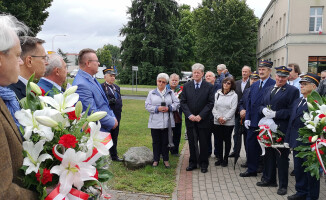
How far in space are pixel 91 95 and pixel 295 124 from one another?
327cm

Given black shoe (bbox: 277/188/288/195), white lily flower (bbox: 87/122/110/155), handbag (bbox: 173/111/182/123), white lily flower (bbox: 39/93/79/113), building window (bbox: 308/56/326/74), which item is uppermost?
building window (bbox: 308/56/326/74)

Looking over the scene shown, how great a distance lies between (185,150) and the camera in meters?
8.80

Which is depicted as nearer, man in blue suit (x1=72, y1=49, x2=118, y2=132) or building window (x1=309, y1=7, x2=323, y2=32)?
man in blue suit (x1=72, y1=49, x2=118, y2=132)

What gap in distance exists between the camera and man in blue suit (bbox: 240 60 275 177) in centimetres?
631

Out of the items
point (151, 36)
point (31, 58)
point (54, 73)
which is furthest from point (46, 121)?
point (151, 36)

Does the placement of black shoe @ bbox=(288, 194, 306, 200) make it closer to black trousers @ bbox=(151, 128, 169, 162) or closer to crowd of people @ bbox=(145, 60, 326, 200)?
crowd of people @ bbox=(145, 60, 326, 200)

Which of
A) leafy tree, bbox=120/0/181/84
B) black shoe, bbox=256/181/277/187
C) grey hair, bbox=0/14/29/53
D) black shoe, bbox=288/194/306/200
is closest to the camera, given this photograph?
grey hair, bbox=0/14/29/53

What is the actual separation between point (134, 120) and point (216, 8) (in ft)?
104

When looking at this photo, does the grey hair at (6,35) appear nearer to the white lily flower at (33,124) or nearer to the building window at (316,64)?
the white lily flower at (33,124)

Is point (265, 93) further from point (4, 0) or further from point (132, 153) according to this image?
point (4, 0)

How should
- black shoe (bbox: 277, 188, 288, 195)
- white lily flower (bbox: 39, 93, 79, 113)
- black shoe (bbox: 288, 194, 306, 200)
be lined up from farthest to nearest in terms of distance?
black shoe (bbox: 277, 188, 288, 195) < black shoe (bbox: 288, 194, 306, 200) < white lily flower (bbox: 39, 93, 79, 113)

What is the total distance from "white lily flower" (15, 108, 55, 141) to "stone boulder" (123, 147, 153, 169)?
4833mm

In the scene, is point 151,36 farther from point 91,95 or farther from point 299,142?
point 91,95

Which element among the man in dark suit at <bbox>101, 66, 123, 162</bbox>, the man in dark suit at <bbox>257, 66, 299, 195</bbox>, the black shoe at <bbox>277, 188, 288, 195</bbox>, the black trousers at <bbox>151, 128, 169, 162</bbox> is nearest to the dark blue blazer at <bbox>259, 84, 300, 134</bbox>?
the man in dark suit at <bbox>257, 66, 299, 195</bbox>
